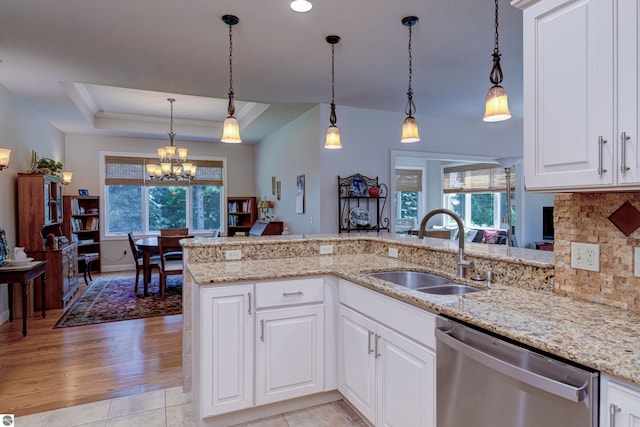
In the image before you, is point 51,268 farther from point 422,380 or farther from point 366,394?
point 422,380

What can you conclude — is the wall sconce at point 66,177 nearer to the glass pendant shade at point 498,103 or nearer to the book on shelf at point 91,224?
the book on shelf at point 91,224

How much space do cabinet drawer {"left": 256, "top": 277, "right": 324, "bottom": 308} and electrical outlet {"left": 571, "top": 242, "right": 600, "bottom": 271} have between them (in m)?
1.31

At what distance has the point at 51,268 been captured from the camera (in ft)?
15.2

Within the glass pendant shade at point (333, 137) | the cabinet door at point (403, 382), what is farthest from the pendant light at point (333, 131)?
the cabinet door at point (403, 382)

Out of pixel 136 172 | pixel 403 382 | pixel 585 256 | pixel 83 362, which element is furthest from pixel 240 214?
pixel 585 256

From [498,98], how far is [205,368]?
2.23 m

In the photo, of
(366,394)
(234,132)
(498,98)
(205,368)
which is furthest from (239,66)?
(366,394)

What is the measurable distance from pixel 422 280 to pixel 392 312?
0.57m

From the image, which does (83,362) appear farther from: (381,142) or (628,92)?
(381,142)

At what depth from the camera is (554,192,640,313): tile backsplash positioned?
1377 millimetres

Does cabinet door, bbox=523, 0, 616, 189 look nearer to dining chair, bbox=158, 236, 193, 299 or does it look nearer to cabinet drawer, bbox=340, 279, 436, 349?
cabinet drawer, bbox=340, 279, 436, 349

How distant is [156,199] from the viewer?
7.83 meters

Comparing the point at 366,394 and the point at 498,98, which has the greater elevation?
the point at 498,98

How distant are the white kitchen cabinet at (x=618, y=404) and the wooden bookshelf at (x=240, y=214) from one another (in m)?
7.28
